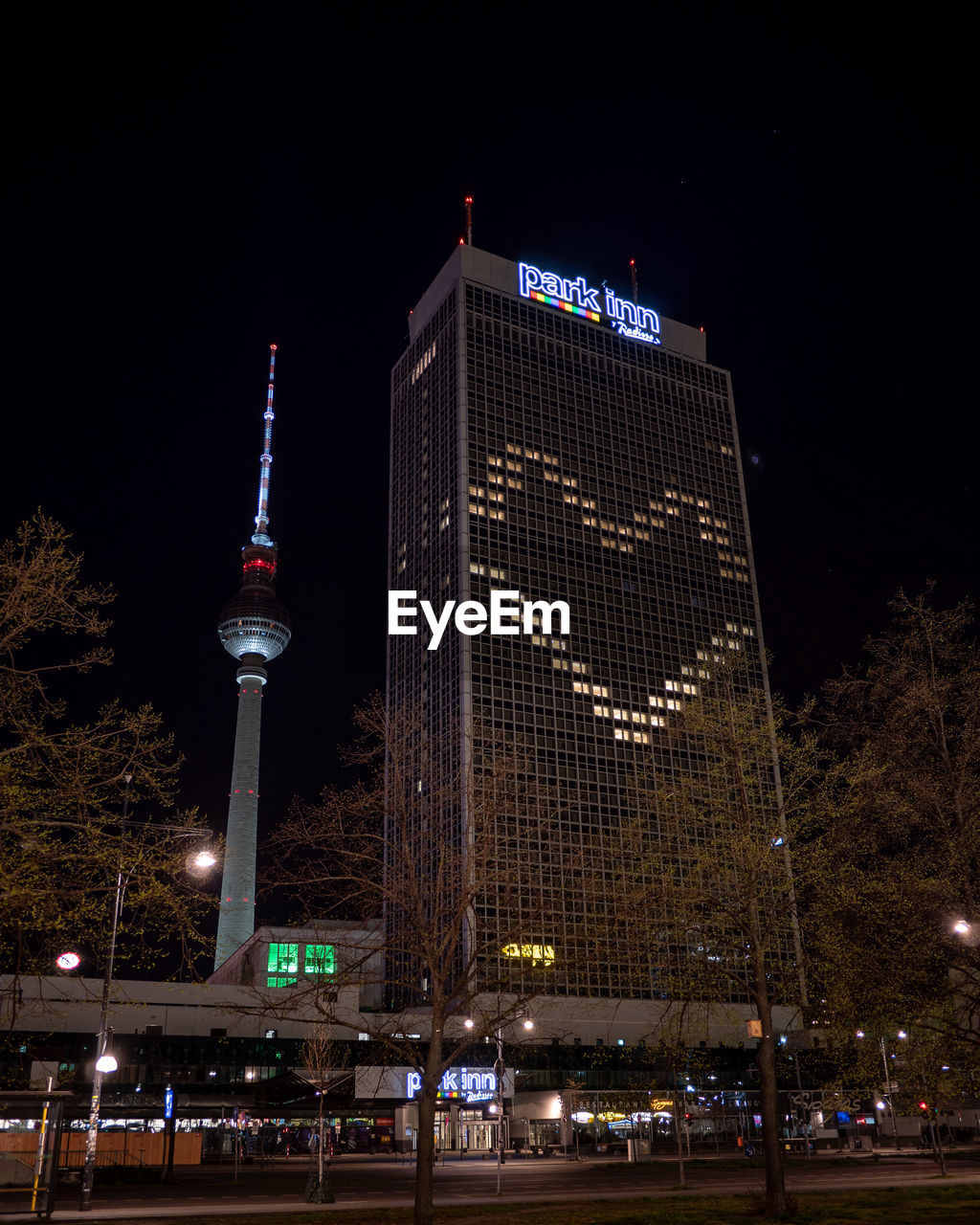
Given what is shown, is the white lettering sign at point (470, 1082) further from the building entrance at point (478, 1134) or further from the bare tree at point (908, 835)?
the bare tree at point (908, 835)

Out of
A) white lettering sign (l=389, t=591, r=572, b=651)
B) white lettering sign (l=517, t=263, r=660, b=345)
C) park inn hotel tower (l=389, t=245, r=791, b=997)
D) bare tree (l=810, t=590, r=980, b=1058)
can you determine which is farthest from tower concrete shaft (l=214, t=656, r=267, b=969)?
bare tree (l=810, t=590, r=980, b=1058)

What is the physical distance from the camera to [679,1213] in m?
27.7

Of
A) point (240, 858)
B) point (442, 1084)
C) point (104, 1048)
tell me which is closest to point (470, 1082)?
point (442, 1084)

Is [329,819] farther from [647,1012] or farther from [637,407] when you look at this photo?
[637,407]

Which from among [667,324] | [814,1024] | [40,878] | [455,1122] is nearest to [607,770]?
[455,1122]

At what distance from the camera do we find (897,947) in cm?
2611

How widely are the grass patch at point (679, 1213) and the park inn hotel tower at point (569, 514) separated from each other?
106 meters

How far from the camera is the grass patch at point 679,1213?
25.5 m

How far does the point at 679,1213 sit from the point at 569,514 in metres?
142

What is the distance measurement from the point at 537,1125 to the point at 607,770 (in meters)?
70.5

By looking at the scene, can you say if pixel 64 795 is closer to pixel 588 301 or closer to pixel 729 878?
pixel 729 878

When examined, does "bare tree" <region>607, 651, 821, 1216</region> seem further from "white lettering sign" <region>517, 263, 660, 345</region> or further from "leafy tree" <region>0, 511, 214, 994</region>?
"white lettering sign" <region>517, 263, 660, 345</region>

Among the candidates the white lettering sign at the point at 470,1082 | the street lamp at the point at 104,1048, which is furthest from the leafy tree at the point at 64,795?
the white lettering sign at the point at 470,1082

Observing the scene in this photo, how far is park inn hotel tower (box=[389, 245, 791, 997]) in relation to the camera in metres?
150
